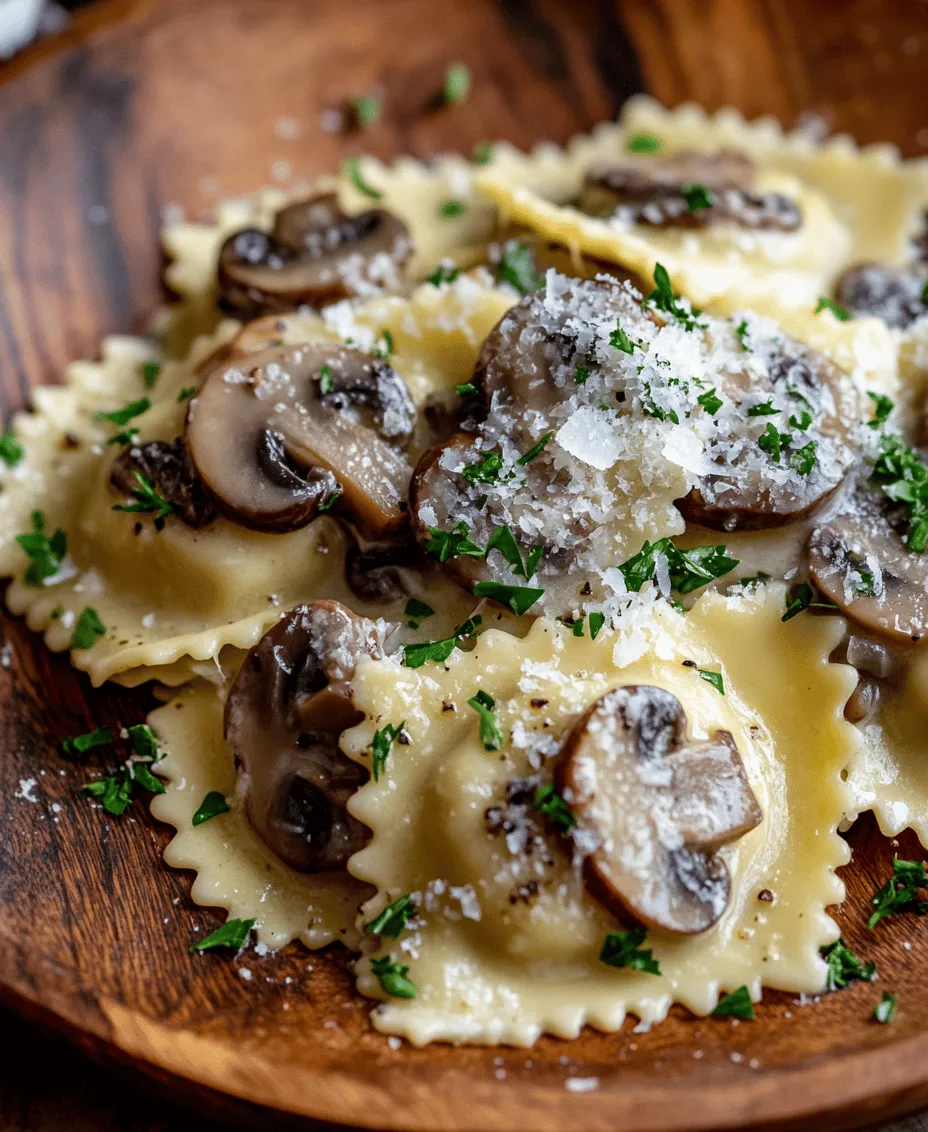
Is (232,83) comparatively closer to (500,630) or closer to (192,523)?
(192,523)

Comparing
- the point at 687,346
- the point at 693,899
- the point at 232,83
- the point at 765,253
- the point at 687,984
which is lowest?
the point at 687,984

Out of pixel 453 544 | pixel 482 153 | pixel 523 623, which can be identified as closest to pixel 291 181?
pixel 482 153

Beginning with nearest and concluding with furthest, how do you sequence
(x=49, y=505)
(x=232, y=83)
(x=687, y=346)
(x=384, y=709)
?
(x=384, y=709)
(x=687, y=346)
(x=49, y=505)
(x=232, y=83)

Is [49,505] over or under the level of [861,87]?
over

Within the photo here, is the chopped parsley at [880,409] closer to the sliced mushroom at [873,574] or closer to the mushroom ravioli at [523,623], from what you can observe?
the mushroom ravioli at [523,623]

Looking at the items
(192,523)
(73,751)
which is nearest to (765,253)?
(192,523)

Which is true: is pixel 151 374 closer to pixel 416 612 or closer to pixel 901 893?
pixel 416 612

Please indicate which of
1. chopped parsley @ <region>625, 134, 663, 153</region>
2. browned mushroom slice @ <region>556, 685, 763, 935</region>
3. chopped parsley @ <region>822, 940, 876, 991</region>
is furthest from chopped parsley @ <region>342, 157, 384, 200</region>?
chopped parsley @ <region>822, 940, 876, 991</region>
